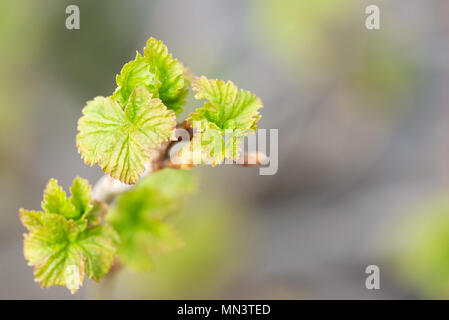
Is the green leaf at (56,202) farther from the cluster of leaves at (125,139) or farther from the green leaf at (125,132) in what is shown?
the green leaf at (125,132)

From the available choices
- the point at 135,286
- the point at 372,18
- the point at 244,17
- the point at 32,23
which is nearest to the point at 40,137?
the point at 32,23

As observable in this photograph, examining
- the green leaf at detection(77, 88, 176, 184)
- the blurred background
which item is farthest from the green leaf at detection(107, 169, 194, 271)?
the blurred background

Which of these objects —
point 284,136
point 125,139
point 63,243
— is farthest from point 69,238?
point 284,136

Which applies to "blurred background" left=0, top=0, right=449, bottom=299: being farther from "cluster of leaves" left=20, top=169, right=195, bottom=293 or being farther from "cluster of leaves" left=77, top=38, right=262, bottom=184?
"cluster of leaves" left=77, top=38, right=262, bottom=184

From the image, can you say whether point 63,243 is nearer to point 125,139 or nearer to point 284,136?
point 125,139

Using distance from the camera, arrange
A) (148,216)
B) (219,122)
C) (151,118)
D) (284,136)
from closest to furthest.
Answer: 1. (151,118)
2. (219,122)
3. (148,216)
4. (284,136)

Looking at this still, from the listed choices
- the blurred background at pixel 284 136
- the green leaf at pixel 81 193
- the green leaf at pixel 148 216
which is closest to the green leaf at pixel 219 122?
the green leaf at pixel 81 193

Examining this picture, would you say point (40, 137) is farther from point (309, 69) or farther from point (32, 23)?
point (309, 69)

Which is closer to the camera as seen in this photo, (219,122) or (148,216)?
(219,122)
